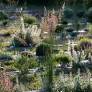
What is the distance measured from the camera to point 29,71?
412 inches

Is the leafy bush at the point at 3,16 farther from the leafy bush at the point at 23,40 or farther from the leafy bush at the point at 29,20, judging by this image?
the leafy bush at the point at 23,40

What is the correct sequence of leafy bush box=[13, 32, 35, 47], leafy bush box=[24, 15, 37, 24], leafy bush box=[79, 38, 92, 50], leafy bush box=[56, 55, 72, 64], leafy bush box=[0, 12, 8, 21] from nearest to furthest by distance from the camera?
1. leafy bush box=[56, 55, 72, 64]
2. leafy bush box=[79, 38, 92, 50]
3. leafy bush box=[13, 32, 35, 47]
4. leafy bush box=[24, 15, 37, 24]
5. leafy bush box=[0, 12, 8, 21]

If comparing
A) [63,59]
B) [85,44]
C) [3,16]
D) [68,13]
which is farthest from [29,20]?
[63,59]

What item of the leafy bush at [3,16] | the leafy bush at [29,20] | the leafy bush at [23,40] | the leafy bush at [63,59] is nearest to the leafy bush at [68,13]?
the leafy bush at [29,20]

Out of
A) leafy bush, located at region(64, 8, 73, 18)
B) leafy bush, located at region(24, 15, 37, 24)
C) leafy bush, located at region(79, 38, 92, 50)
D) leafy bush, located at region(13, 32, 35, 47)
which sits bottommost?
leafy bush, located at region(64, 8, 73, 18)

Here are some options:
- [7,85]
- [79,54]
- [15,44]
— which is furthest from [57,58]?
[7,85]

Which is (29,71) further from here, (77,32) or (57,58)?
(77,32)

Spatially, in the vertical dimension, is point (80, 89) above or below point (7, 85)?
below

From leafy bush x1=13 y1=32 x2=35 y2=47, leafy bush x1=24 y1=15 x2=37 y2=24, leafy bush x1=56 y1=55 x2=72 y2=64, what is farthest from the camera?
leafy bush x1=24 y1=15 x2=37 y2=24

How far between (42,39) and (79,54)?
290cm

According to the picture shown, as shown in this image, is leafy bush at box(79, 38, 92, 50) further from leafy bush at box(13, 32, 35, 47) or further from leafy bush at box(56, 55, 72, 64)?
leafy bush at box(13, 32, 35, 47)

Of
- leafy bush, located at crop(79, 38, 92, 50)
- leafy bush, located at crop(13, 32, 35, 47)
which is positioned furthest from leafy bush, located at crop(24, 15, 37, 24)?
leafy bush, located at crop(79, 38, 92, 50)

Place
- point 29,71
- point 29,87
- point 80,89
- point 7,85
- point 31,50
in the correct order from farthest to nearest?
1. point 31,50
2. point 29,71
3. point 29,87
4. point 80,89
5. point 7,85

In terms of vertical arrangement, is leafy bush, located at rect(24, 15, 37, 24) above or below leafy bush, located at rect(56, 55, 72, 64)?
below
